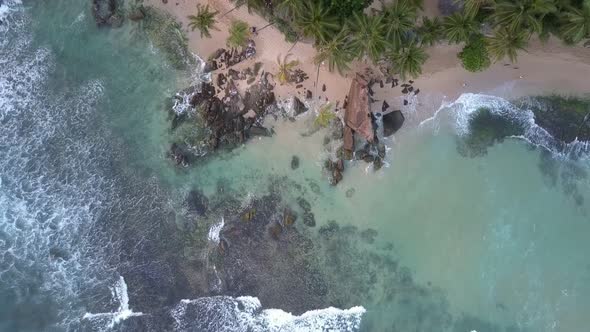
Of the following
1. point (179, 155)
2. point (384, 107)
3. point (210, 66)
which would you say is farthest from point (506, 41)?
point (179, 155)

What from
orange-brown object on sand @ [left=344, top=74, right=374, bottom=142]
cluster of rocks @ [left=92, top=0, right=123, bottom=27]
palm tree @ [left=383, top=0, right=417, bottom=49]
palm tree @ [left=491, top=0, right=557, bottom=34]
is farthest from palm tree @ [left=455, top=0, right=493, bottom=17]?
cluster of rocks @ [left=92, top=0, right=123, bottom=27]

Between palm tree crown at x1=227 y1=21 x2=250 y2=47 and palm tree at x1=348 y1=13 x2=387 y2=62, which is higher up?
palm tree crown at x1=227 y1=21 x2=250 y2=47

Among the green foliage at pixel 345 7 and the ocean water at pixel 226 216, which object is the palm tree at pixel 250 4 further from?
the ocean water at pixel 226 216

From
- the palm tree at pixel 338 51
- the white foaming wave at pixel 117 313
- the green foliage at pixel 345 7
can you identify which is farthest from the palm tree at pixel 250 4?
the white foaming wave at pixel 117 313

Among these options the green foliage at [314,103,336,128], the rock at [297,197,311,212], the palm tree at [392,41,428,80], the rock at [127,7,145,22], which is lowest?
the rock at [297,197,311,212]

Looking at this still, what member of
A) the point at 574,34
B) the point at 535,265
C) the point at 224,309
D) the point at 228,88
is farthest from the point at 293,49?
the point at 535,265

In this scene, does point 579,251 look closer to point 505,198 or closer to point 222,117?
point 505,198

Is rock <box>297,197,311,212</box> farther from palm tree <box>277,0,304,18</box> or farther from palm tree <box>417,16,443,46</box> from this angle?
palm tree <box>417,16,443,46</box>
